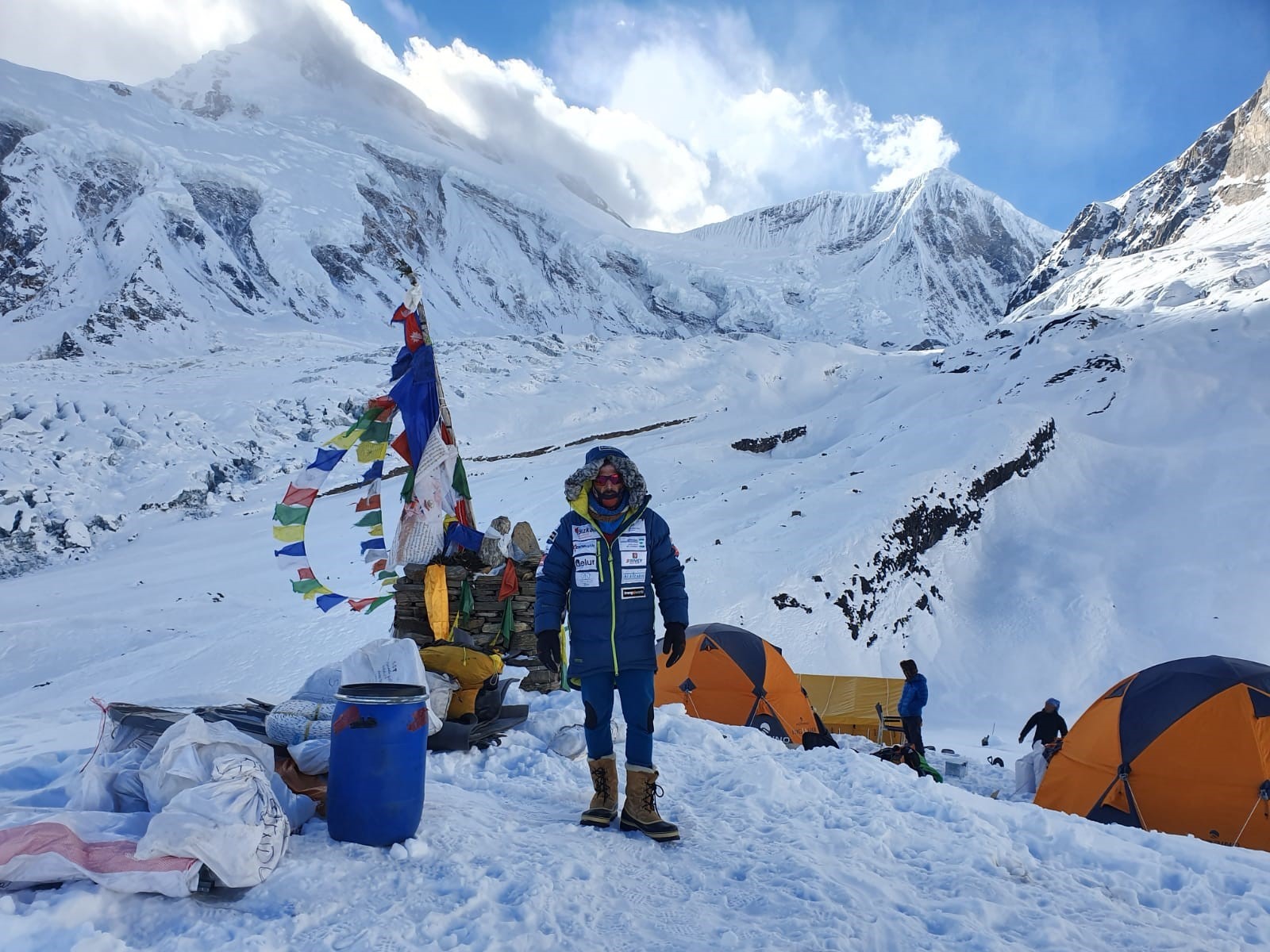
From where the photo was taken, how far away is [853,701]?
39.8 feet

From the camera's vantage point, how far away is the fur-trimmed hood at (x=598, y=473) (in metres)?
3.95

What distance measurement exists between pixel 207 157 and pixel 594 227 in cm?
4723

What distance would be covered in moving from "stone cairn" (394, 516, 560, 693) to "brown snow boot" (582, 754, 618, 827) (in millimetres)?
3254

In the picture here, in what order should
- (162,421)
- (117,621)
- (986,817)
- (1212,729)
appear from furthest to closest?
(162,421)
(117,621)
(1212,729)
(986,817)

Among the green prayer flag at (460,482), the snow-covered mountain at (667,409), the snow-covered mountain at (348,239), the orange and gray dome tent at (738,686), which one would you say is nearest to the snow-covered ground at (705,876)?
the green prayer flag at (460,482)

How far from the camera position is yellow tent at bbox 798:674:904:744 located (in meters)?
11.4

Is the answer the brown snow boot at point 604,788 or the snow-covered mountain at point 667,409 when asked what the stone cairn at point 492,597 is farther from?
the snow-covered mountain at point 667,409

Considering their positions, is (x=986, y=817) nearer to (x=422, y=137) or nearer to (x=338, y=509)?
(x=338, y=509)

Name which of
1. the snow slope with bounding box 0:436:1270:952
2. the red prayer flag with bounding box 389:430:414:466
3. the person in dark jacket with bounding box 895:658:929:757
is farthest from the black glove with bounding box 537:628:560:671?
the person in dark jacket with bounding box 895:658:929:757

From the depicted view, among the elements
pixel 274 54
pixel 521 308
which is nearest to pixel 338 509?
pixel 521 308

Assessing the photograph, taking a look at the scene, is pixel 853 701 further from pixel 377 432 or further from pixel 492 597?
pixel 377 432

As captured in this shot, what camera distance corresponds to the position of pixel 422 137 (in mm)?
107688

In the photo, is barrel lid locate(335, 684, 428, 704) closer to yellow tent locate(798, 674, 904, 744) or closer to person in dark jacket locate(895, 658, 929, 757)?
person in dark jacket locate(895, 658, 929, 757)

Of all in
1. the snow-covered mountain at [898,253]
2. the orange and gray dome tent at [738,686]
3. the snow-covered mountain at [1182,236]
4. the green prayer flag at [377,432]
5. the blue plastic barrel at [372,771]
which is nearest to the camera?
the blue plastic barrel at [372,771]
